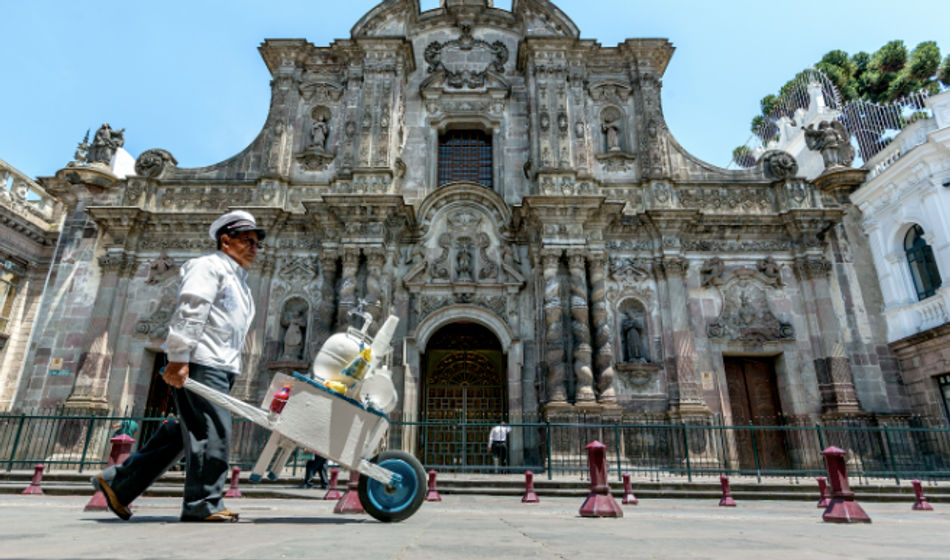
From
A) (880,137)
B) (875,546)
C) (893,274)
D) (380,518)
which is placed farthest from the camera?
(880,137)

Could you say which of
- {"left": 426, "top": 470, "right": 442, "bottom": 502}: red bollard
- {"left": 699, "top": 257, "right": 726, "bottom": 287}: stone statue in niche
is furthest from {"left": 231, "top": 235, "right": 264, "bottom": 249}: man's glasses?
{"left": 699, "top": 257, "right": 726, "bottom": 287}: stone statue in niche

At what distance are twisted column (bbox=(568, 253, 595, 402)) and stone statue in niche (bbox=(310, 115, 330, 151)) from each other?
799cm

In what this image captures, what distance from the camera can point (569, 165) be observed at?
47.2 ft

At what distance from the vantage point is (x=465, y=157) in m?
16.3

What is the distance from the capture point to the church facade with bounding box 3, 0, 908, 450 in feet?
42.6

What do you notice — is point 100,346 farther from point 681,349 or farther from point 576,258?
point 681,349

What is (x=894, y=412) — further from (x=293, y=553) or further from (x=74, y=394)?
(x=74, y=394)

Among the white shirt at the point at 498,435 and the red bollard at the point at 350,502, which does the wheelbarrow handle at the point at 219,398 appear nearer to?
the red bollard at the point at 350,502

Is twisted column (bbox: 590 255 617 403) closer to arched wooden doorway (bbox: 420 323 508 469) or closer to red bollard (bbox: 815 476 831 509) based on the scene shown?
arched wooden doorway (bbox: 420 323 508 469)

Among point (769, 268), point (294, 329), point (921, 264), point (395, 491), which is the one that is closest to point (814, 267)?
point (769, 268)

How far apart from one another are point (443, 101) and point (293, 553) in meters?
15.9

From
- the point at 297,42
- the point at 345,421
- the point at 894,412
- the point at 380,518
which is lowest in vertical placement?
the point at 380,518

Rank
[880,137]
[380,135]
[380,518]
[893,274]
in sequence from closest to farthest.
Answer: [380,518], [893,274], [380,135], [880,137]

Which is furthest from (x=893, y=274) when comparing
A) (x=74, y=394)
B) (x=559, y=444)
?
(x=74, y=394)
